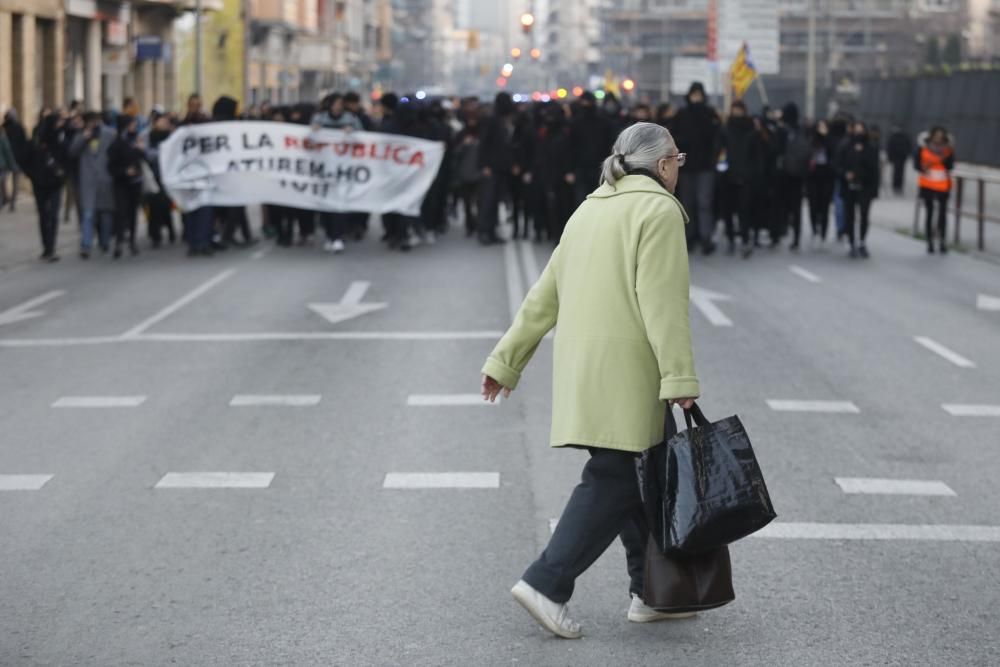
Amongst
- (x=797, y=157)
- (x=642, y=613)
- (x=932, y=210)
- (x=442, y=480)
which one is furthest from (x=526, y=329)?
(x=932, y=210)

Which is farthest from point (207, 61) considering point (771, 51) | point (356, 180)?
point (356, 180)

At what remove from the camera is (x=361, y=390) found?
11938 mm

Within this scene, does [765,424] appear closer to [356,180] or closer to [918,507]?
[918,507]

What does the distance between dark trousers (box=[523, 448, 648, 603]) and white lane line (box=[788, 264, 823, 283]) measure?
45.5ft

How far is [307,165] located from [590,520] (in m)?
18.1

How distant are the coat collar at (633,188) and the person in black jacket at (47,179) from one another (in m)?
15.9

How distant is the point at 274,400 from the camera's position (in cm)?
1151

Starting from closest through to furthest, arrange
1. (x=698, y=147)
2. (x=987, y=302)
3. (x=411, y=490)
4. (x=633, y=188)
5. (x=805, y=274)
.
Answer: (x=633, y=188) < (x=411, y=490) < (x=987, y=302) < (x=805, y=274) < (x=698, y=147)

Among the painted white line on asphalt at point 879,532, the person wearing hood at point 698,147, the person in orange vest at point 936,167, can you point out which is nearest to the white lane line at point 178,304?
the person wearing hood at point 698,147

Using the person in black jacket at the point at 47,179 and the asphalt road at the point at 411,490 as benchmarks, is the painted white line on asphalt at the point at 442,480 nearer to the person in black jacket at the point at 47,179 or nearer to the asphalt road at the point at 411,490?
the asphalt road at the point at 411,490

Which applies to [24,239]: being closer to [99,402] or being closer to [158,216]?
[158,216]

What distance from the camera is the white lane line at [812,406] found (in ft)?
36.7

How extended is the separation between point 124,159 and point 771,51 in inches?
1260

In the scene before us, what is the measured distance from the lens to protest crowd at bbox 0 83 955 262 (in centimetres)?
2186
